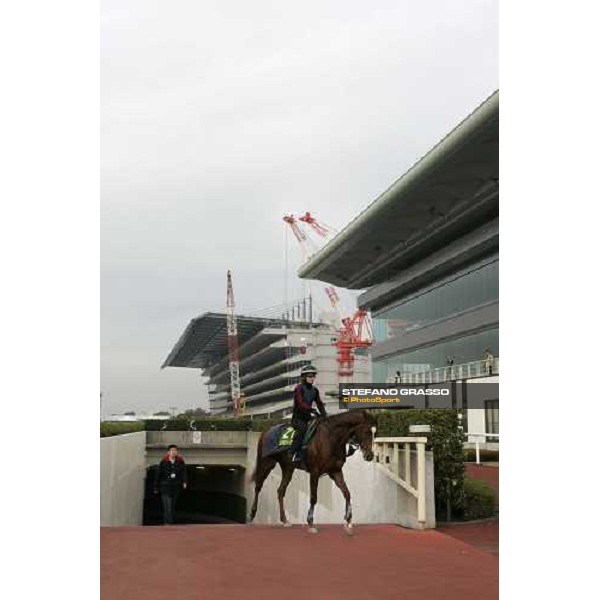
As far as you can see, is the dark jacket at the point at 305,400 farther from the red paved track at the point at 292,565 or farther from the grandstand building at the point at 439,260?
the grandstand building at the point at 439,260

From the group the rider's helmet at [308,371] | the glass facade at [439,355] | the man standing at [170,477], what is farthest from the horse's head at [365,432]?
the glass facade at [439,355]

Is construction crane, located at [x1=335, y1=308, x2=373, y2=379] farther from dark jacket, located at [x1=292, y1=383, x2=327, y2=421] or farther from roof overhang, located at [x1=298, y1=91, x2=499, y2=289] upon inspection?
dark jacket, located at [x1=292, y1=383, x2=327, y2=421]

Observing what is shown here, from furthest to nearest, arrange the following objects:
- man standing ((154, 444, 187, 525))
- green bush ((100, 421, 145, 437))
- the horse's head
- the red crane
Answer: the red crane, green bush ((100, 421, 145, 437)), man standing ((154, 444, 187, 525)), the horse's head

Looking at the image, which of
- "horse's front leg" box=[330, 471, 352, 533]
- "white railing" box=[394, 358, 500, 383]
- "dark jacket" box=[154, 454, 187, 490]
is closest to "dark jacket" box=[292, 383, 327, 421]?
"horse's front leg" box=[330, 471, 352, 533]

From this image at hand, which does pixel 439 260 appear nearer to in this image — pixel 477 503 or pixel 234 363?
pixel 477 503

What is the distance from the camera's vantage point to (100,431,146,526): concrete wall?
56.0ft

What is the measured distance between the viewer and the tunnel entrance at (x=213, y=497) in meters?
42.4

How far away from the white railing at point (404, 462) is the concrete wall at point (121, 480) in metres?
6.51

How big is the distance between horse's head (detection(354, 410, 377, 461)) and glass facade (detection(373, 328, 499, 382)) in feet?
89.7
